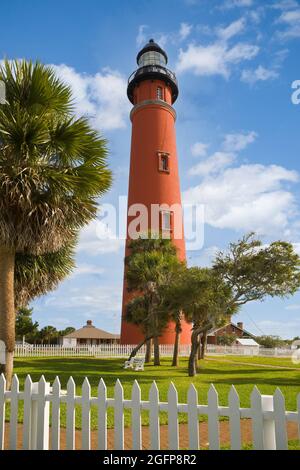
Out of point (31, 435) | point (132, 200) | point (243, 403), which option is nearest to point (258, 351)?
point (132, 200)

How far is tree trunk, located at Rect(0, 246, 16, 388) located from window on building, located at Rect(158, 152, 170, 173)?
21.9 m

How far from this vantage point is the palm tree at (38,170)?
8.34 metres

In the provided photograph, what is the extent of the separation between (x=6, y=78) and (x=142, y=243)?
687 inches

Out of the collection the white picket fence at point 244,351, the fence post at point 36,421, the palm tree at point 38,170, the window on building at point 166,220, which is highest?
the window on building at point 166,220

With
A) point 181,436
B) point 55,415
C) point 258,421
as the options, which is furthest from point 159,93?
point 258,421

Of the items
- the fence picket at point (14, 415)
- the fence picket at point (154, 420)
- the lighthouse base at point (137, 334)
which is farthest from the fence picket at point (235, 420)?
the lighthouse base at point (137, 334)

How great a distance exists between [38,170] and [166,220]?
2150cm

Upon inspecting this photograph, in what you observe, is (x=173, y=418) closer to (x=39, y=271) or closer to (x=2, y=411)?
(x=2, y=411)

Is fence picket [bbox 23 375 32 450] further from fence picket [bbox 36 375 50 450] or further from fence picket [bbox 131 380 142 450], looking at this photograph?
fence picket [bbox 131 380 142 450]

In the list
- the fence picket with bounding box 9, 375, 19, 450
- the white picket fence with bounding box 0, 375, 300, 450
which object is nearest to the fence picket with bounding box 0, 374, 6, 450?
the white picket fence with bounding box 0, 375, 300, 450

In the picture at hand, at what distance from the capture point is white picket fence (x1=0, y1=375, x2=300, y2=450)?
361 cm

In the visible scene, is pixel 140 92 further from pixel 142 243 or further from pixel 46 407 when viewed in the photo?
pixel 46 407

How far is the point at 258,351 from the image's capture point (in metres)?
42.0

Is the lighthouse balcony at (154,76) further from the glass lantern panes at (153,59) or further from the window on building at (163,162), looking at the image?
the window on building at (163,162)
